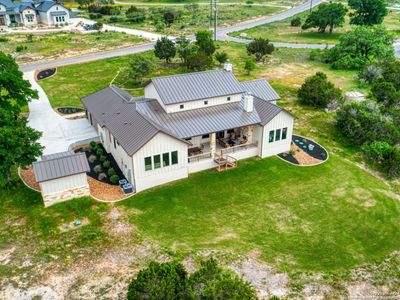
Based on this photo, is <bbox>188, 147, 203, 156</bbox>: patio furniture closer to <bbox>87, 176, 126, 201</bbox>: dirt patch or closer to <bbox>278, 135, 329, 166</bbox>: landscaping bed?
<bbox>87, 176, 126, 201</bbox>: dirt patch

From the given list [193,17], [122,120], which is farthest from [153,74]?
[193,17]

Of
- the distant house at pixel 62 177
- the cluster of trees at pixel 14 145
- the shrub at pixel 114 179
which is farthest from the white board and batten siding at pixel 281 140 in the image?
the cluster of trees at pixel 14 145

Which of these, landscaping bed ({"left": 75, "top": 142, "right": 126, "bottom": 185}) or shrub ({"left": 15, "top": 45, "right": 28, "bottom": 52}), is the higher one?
shrub ({"left": 15, "top": 45, "right": 28, "bottom": 52})

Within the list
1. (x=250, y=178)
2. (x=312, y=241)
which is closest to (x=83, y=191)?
(x=250, y=178)

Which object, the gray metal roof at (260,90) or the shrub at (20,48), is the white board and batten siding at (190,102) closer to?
the gray metal roof at (260,90)

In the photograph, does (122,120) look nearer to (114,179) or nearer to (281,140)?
(114,179)

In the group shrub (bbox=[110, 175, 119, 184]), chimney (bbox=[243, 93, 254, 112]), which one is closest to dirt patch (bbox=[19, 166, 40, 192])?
shrub (bbox=[110, 175, 119, 184])
